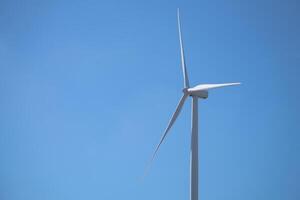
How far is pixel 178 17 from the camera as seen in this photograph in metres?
37.2

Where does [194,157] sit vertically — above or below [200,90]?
below

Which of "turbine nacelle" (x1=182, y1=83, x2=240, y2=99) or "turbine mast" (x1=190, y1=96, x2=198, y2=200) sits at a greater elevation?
"turbine nacelle" (x1=182, y1=83, x2=240, y2=99)

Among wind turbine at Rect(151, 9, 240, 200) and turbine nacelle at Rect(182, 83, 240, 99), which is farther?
turbine nacelle at Rect(182, 83, 240, 99)

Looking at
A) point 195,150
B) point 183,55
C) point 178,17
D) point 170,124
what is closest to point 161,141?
point 170,124

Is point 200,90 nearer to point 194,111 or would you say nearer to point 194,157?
point 194,111

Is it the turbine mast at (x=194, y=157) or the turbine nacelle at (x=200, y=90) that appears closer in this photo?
the turbine mast at (x=194, y=157)

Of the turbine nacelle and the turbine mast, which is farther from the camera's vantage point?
the turbine nacelle

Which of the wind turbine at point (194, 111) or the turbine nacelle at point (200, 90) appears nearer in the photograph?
the wind turbine at point (194, 111)

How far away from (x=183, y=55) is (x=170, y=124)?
7.42 meters

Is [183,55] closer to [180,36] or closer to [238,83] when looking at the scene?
[180,36]

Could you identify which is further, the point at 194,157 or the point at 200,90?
the point at 200,90

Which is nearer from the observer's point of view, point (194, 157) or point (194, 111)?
point (194, 157)

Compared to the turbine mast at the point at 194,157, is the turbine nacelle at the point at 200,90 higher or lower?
higher

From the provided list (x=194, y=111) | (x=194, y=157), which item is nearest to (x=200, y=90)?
(x=194, y=111)
